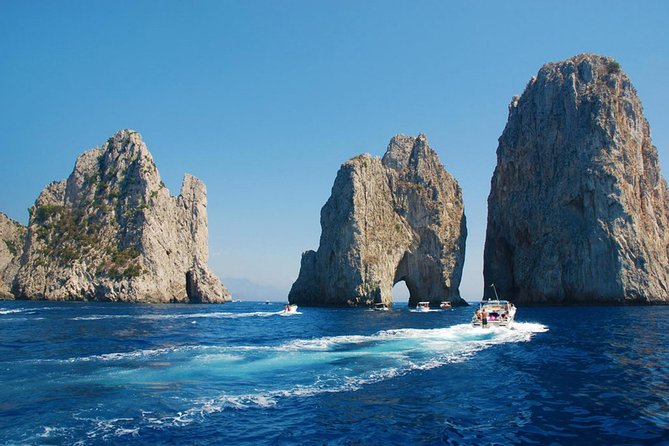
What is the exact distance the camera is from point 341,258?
111 meters

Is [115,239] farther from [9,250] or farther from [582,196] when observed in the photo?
[582,196]

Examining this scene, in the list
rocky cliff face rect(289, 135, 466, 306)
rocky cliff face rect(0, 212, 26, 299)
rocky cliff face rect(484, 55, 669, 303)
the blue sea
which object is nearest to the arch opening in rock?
rocky cliff face rect(289, 135, 466, 306)

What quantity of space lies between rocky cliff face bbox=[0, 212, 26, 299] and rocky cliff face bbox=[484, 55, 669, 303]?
146 m

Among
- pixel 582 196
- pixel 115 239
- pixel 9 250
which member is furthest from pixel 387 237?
pixel 9 250

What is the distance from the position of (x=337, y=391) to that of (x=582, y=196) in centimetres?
10427

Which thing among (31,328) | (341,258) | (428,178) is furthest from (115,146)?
(31,328)

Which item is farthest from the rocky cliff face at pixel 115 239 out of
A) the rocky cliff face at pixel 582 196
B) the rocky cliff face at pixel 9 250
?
the rocky cliff face at pixel 582 196

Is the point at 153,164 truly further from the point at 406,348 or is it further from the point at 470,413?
the point at 470,413

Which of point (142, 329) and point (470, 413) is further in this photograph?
point (142, 329)

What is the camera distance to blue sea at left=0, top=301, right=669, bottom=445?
15.6 metres

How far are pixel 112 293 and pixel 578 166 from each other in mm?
121771

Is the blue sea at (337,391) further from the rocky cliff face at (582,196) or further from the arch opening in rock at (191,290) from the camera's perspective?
the arch opening in rock at (191,290)

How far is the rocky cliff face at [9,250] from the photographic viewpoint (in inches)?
5788

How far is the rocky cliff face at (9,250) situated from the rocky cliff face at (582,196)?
146351mm
